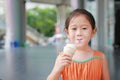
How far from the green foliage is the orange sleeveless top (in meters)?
33.8

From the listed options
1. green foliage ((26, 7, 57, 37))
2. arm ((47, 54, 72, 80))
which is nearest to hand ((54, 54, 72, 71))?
arm ((47, 54, 72, 80))

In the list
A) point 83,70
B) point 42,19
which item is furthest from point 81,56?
point 42,19

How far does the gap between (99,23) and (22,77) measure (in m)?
9.27

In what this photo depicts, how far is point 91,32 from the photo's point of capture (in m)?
1.24

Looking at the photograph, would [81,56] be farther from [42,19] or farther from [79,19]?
[42,19]

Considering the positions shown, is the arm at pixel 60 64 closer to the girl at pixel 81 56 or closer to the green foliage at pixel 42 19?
the girl at pixel 81 56

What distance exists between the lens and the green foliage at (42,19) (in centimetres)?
3538

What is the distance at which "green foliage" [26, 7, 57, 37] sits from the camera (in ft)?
116

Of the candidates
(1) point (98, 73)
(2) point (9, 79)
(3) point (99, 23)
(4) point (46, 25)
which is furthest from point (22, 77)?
(4) point (46, 25)

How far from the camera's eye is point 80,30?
1208 mm

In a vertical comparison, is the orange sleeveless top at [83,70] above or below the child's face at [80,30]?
below

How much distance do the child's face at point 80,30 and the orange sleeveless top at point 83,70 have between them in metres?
0.08

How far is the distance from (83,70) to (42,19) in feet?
115

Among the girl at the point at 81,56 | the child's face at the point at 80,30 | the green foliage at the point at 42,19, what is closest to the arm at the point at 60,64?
the girl at the point at 81,56
